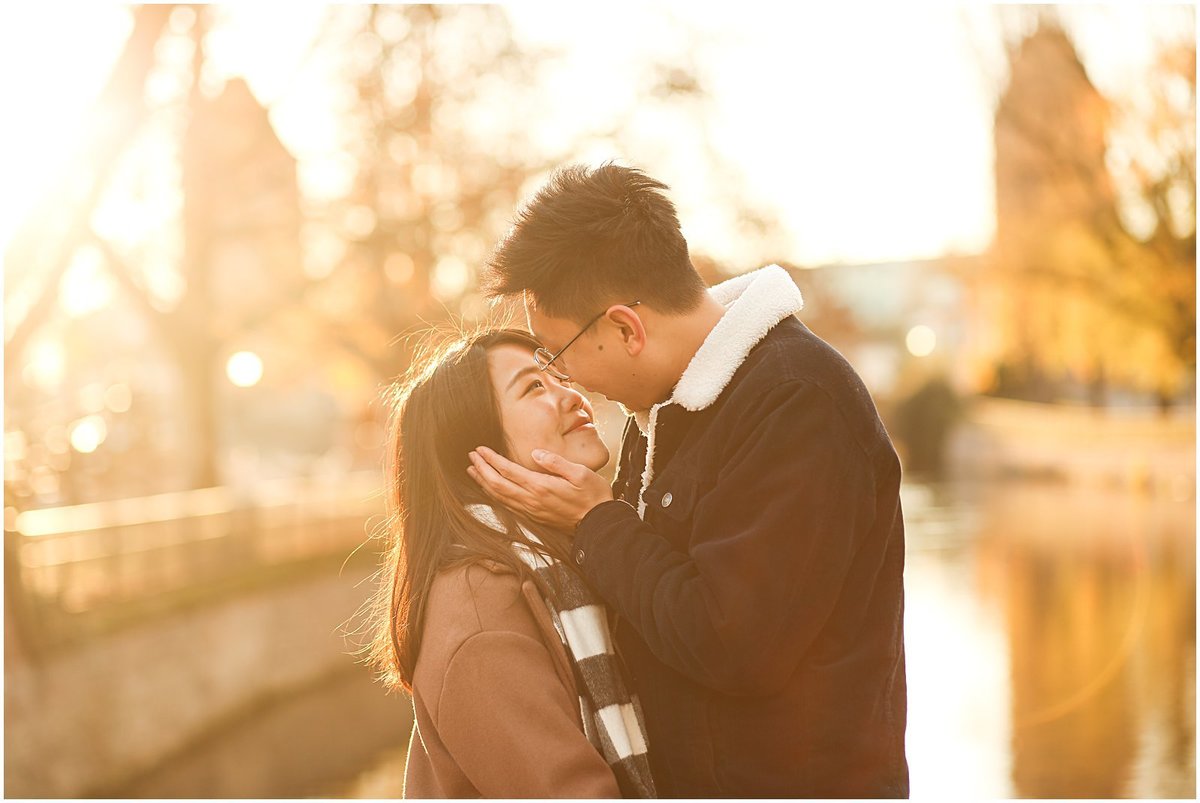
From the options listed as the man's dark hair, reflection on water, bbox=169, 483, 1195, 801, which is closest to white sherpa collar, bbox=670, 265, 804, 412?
the man's dark hair

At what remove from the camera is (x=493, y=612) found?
2396mm

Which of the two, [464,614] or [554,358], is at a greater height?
[554,358]

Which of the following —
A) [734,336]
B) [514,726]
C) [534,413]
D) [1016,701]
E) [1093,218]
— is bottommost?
[1016,701]

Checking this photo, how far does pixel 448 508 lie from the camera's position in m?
2.57

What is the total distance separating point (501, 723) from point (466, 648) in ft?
0.45

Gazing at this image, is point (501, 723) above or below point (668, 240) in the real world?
below

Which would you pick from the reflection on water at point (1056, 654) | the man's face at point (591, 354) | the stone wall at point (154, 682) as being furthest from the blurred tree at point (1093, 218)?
the man's face at point (591, 354)

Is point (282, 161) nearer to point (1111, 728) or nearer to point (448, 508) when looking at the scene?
point (1111, 728)

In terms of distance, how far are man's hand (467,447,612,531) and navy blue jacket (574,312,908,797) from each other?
8 centimetres

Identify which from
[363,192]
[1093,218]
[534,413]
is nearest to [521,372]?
[534,413]

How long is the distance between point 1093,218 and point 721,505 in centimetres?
2071

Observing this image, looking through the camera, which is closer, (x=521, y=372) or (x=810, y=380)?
(x=810, y=380)

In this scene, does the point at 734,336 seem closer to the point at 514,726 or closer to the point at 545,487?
the point at 545,487

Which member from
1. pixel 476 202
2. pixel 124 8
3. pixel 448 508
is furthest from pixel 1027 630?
pixel 448 508
